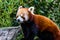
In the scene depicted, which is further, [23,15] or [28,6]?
[28,6]

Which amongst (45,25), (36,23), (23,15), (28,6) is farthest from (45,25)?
(28,6)

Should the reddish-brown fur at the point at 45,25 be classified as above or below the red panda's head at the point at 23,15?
below

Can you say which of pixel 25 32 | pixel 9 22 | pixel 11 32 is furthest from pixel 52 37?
pixel 9 22

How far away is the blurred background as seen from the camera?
8.66 metres

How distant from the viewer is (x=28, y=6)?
28.4 ft

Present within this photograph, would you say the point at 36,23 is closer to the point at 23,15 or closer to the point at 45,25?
the point at 45,25

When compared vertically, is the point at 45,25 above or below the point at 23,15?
below

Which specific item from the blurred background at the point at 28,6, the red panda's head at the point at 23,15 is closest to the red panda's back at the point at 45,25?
the red panda's head at the point at 23,15

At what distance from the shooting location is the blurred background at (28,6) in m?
8.66

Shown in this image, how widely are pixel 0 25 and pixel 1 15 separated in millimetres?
277

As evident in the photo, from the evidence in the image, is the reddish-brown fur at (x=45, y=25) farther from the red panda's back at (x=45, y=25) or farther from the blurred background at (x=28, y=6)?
the blurred background at (x=28, y=6)

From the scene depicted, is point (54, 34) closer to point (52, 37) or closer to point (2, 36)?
point (52, 37)

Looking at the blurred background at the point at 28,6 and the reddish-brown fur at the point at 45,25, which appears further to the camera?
the blurred background at the point at 28,6

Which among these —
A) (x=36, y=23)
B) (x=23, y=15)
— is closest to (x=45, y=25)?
(x=36, y=23)
